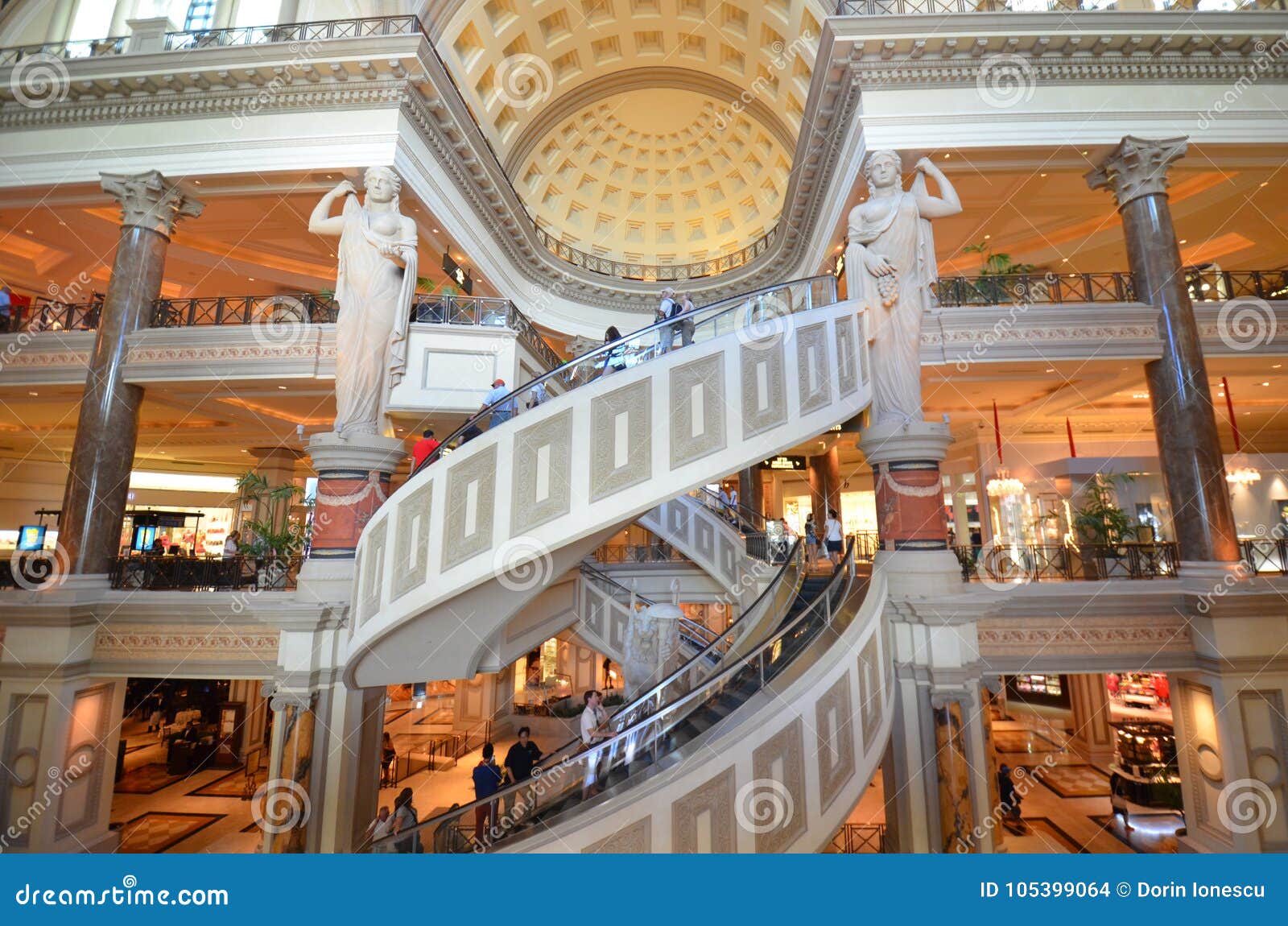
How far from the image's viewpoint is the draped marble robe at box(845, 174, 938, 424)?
6.24m

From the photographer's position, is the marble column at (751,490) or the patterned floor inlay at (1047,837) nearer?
the patterned floor inlay at (1047,837)

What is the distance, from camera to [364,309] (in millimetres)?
7441

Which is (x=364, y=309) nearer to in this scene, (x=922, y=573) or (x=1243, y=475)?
(x=922, y=573)

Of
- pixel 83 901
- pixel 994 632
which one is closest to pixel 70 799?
pixel 83 901

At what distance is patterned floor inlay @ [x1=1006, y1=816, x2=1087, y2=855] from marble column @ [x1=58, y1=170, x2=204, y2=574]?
512 inches

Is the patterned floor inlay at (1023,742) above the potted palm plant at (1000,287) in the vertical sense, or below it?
below

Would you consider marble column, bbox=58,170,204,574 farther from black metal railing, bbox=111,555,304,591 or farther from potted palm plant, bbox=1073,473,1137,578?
potted palm plant, bbox=1073,473,1137,578

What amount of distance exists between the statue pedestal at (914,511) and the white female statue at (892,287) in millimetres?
353

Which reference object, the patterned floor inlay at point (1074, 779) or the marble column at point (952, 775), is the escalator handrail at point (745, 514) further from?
the marble column at point (952, 775)

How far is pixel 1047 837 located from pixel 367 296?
11707 millimetres

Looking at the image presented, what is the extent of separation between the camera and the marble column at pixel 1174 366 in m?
7.28

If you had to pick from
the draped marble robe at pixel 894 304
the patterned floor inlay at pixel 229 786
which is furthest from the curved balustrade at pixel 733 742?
the patterned floor inlay at pixel 229 786

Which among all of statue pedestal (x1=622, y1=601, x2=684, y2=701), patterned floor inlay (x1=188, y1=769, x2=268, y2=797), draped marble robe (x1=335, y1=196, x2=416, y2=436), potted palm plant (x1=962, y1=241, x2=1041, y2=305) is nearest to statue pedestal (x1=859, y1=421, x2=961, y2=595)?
statue pedestal (x1=622, y1=601, x2=684, y2=701)

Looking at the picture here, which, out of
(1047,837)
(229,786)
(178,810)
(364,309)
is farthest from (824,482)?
(178,810)
